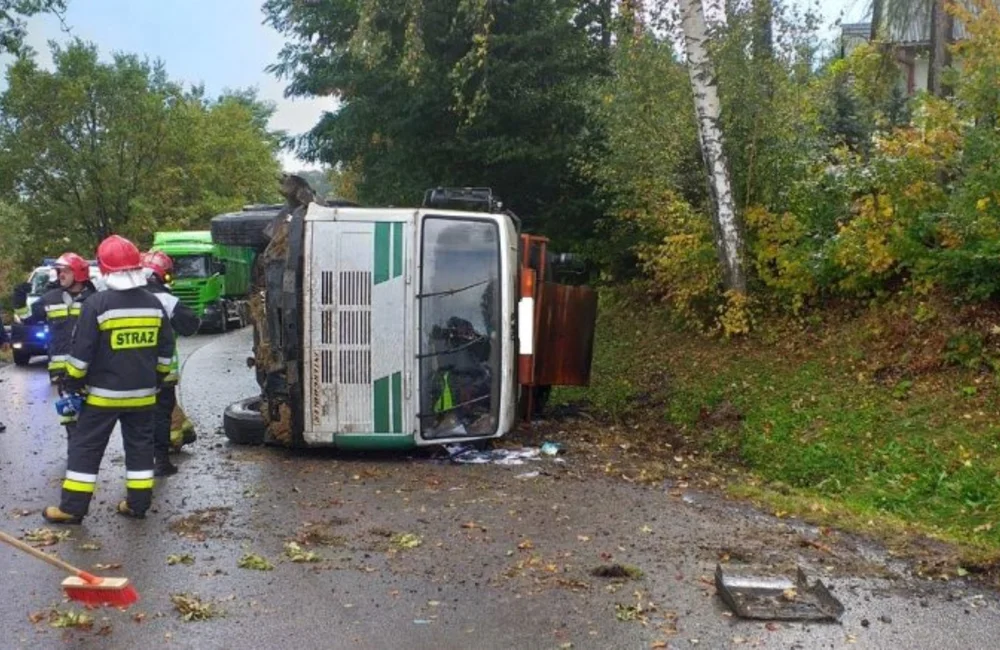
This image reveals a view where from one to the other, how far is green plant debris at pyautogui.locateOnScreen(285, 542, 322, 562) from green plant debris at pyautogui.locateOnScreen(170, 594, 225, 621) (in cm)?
79

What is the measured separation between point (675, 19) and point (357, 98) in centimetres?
730

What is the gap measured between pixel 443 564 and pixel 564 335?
4.94 meters

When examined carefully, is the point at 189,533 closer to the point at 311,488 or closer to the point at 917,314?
the point at 311,488

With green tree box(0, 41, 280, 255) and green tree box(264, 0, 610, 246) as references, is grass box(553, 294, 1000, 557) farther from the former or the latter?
green tree box(0, 41, 280, 255)

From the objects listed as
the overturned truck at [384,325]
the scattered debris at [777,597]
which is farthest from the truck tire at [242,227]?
the scattered debris at [777,597]

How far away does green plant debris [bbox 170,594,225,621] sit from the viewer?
5121mm

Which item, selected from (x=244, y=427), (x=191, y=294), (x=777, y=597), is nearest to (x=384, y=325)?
(x=244, y=427)

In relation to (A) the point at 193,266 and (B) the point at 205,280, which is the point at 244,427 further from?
(A) the point at 193,266

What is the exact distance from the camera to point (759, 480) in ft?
29.6

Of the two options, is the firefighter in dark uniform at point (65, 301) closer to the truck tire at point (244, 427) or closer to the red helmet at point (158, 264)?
the red helmet at point (158, 264)

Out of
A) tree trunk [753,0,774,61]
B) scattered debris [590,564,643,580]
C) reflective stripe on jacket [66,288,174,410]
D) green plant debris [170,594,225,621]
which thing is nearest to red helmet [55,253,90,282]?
reflective stripe on jacket [66,288,174,410]

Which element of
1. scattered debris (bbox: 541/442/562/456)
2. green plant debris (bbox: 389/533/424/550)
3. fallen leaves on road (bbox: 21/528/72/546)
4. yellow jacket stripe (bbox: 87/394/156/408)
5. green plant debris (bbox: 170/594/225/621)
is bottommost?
scattered debris (bbox: 541/442/562/456)

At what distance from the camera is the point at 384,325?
893 cm

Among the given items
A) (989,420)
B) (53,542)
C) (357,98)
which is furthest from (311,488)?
(357,98)
